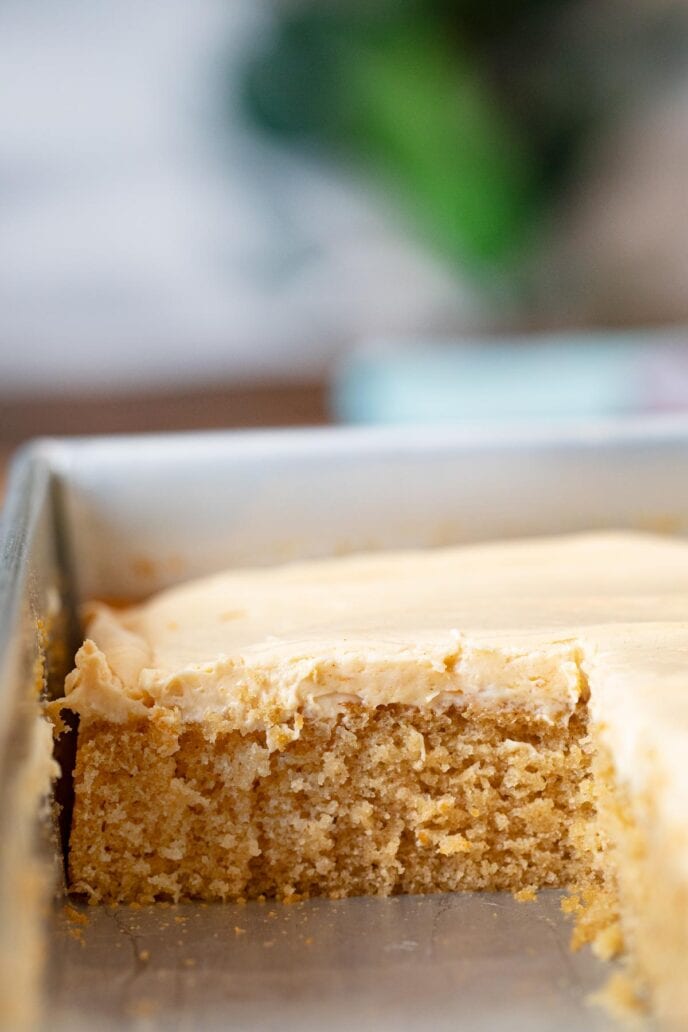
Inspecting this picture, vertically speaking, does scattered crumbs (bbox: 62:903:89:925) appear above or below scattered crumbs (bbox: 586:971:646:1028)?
above

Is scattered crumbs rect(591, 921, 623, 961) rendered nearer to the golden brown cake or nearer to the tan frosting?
the golden brown cake

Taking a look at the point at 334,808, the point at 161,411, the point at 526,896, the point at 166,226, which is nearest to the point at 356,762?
the point at 334,808

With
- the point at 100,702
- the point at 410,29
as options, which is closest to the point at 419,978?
the point at 100,702

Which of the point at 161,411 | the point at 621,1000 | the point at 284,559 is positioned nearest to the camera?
the point at 621,1000

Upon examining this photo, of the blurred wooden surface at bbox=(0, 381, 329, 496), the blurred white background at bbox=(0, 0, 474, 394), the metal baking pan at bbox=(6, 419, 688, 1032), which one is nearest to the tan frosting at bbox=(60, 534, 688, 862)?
the metal baking pan at bbox=(6, 419, 688, 1032)

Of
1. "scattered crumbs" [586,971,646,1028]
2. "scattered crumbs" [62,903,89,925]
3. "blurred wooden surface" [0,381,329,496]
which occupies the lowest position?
"scattered crumbs" [586,971,646,1028]

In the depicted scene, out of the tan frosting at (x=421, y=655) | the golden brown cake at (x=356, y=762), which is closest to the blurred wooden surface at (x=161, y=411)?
the tan frosting at (x=421, y=655)

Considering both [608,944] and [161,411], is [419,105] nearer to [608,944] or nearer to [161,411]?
[161,411]
